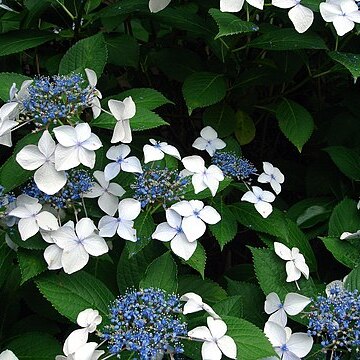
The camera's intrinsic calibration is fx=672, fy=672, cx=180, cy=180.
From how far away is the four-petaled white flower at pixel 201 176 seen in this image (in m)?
1.49

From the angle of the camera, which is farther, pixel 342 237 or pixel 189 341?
pixel 342 237

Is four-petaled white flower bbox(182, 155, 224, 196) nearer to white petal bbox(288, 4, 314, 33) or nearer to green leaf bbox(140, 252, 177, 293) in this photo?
green leaf bbox(140, 252, 177, 293)

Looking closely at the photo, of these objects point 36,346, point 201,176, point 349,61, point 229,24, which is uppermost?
point 229,24

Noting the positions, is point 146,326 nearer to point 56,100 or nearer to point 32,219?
point 32,219

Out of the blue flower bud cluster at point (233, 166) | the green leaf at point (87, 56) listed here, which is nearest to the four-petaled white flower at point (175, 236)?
the blue flower bud cluster at point (233, 166)

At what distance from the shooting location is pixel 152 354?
122 centimetres

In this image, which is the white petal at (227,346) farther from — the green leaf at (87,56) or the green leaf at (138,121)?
the green leaf at (87,56)

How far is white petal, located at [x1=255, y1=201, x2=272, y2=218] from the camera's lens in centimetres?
164

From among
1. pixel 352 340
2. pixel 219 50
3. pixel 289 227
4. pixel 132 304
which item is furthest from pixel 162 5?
pixel 352 340

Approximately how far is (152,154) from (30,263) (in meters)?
0.35

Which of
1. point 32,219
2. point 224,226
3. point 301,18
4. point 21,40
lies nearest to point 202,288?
point 224,226

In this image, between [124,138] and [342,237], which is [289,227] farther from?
[124,138]

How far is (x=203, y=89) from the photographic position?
73.4 inches

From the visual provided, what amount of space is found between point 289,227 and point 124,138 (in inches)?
21.3
